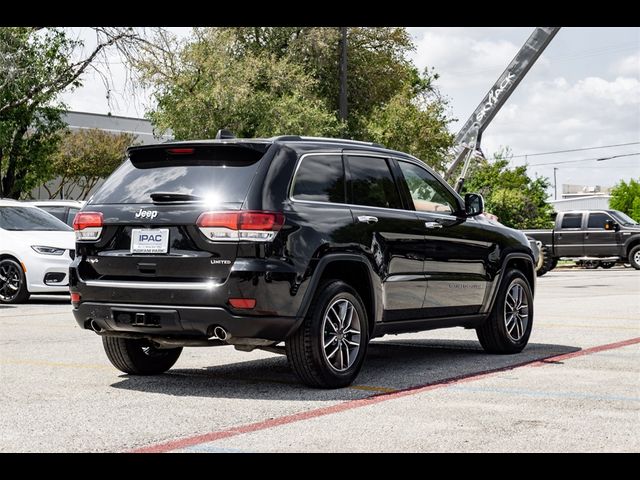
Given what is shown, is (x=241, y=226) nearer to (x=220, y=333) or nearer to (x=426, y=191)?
(x=220, y=333)

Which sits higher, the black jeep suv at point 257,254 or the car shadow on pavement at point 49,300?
the black jeep suv at point 257,254

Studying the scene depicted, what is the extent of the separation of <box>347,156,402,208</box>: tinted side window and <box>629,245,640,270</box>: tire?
86.2ft

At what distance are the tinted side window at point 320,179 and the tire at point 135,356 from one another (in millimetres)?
1797

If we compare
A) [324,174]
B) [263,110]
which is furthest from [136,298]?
[263,110]

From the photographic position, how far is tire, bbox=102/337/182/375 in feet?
28.1

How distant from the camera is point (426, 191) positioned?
9.40 meters

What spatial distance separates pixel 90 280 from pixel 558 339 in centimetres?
550

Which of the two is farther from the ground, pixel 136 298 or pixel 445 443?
pixel 136 298

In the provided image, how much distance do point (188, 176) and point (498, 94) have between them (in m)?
35.0

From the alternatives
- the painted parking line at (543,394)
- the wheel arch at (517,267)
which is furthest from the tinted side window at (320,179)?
the wheel arch at (517,267)

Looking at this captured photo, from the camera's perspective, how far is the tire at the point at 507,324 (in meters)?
9.93

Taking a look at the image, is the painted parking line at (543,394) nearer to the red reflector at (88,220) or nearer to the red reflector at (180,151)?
the red reflector at (180,151)

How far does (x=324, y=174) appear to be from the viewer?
26.8 ft
